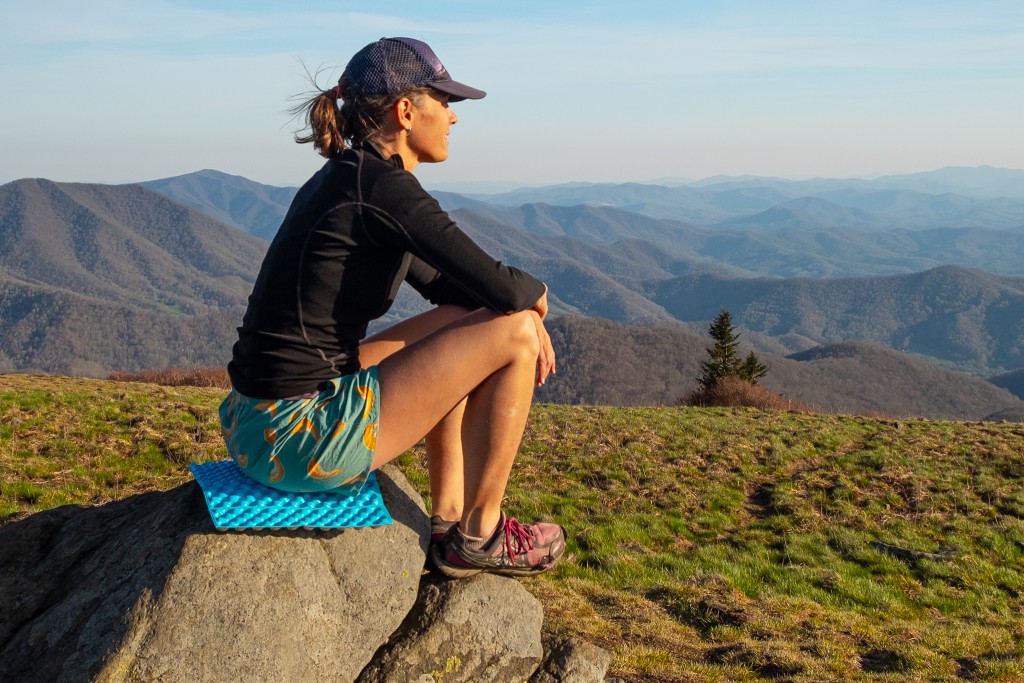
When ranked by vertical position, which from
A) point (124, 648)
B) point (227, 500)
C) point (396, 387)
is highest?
point (396, 387)

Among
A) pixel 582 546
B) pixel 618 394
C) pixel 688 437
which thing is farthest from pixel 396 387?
pixel 618 394

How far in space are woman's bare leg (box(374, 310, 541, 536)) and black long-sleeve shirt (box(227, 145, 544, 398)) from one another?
21cm

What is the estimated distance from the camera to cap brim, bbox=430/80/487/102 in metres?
4.66

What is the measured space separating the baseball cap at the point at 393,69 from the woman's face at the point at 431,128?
0.11 m

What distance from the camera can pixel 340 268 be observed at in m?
4.50

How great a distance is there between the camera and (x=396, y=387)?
4.62 m

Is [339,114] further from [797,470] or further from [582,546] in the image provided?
[797,470]

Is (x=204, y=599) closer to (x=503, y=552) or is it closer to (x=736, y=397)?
(x=503, y=552)

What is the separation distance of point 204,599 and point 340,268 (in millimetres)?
1964

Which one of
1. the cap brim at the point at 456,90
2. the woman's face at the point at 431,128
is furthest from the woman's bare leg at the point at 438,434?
the cap brim at the point at 456,90

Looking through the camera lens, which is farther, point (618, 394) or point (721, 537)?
point (618, 394)

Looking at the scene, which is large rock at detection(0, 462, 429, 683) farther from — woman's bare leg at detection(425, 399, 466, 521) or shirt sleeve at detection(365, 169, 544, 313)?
shirt sleeve at detection(365, 169, 544, 313)

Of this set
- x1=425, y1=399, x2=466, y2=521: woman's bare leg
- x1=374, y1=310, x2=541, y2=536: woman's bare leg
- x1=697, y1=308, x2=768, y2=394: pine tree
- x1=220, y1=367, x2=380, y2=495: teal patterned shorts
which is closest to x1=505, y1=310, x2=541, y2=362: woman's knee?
x1=374, y1=310, x2=541, y2=536: woman's bare leg

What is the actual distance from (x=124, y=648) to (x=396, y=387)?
6.39ft
